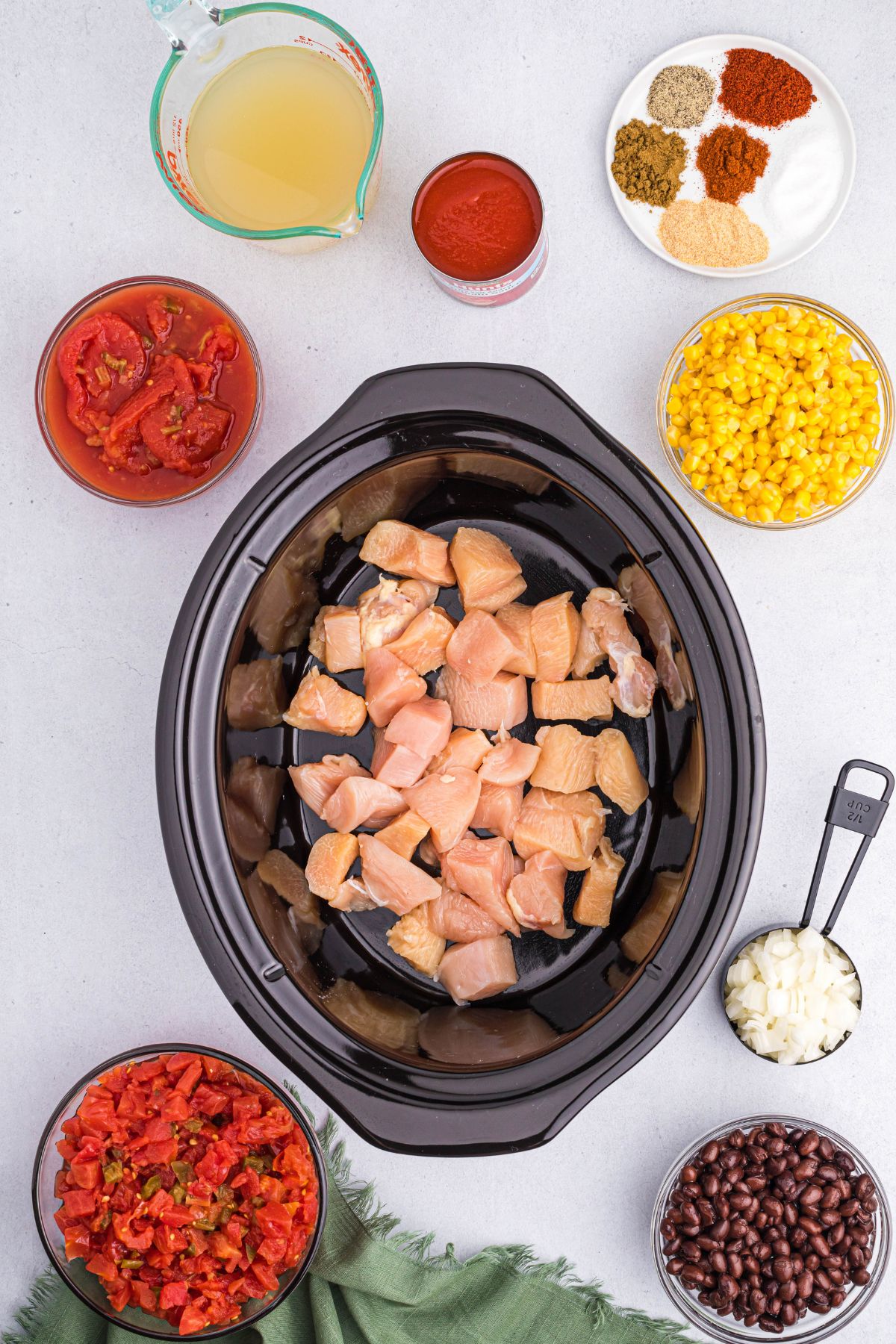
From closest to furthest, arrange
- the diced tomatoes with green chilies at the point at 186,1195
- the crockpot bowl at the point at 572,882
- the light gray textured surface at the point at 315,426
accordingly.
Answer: the crockpot bowl at the point at 572,882 < the diced tomatoes with green chilies at the point at 186,1195 < the light gray textured surface at the point at 315,426

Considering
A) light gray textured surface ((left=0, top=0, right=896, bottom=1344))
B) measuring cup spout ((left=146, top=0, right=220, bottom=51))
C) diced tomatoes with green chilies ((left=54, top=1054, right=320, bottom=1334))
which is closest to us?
measuring cup spout ((left=146, top=0, right=220, bottom=51))

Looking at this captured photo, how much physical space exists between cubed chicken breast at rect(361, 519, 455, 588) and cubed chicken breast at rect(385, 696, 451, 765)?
27 cm

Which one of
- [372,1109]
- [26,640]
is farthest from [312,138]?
[372,1109]

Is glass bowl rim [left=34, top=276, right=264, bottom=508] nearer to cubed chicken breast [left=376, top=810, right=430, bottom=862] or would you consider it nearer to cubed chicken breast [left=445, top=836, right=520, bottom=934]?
cubed chicken breast [left=376, top=810, right=430, bottom=862]

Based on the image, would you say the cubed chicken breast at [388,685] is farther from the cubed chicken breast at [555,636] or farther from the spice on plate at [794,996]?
the spice on plate at [794,996]

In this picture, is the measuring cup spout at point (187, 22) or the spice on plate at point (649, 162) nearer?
the measuring cup spout at point (187, 22)

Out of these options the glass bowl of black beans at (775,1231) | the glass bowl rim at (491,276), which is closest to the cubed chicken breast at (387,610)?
the glass bowl rim at (491,276)

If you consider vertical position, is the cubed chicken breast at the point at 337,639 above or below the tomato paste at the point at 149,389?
below

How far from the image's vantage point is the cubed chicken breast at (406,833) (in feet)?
6.57

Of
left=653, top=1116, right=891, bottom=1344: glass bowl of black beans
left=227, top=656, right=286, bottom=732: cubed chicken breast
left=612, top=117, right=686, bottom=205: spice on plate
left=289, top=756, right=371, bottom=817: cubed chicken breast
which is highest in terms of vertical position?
left=612, top=117, right=686, bottom=205: spice on plate

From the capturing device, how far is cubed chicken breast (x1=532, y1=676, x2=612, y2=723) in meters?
2.02

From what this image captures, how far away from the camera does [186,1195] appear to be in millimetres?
1951

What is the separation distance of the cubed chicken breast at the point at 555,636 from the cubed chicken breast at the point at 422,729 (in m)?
0.21

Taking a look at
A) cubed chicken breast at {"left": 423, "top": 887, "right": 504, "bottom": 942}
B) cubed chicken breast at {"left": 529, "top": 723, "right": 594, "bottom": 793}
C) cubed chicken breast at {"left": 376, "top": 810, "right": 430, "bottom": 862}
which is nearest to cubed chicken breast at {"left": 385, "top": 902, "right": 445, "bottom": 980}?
cubed chicken breast at {"left": 423, "top": 887, "right": 504, "bottom": 942}
